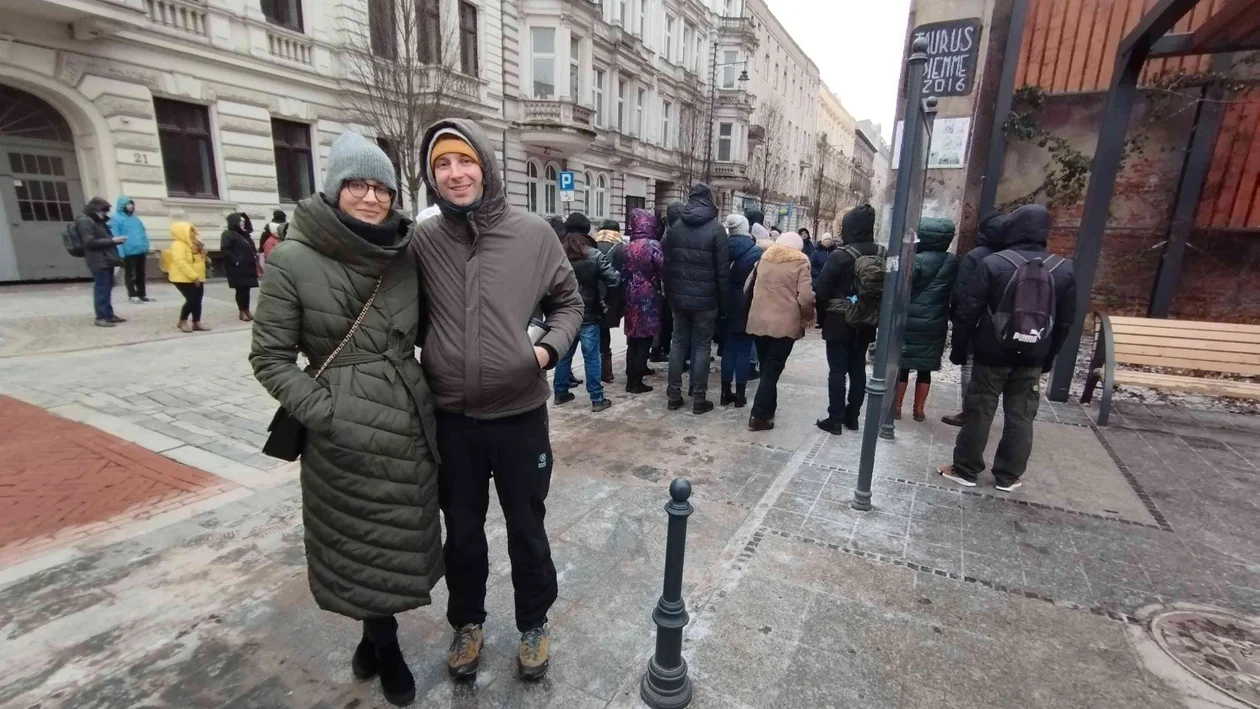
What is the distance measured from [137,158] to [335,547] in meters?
14.1

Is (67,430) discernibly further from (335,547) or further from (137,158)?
(137,158)

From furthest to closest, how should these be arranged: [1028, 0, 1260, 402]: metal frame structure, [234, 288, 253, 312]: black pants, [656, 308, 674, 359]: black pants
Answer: [234, 288, 253, 312]: black pants
[656, 308, 674, 359]: black pants
[1028, 0, 1260, 402]: metal frame structure

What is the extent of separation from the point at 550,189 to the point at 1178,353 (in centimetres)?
2135

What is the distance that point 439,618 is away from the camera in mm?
2922

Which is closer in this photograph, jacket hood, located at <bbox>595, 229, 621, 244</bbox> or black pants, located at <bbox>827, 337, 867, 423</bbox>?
black pants, located at <bbox>827, 337, 867, 423</bbox>

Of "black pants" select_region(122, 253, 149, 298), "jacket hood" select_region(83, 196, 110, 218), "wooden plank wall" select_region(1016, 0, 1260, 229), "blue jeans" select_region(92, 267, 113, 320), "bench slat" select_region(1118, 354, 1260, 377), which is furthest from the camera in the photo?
"black pants" select_region(122, 253, 149, 298)

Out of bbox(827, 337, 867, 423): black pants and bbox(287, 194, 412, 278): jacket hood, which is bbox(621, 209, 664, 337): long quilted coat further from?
bbox(287, 194, 412, 278): jacket hood

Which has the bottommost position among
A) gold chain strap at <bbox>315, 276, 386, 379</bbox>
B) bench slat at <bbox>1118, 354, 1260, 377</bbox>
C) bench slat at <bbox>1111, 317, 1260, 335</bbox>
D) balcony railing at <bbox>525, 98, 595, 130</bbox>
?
bench slat at <bbox>1118, 354, 1260, 377</bbox>

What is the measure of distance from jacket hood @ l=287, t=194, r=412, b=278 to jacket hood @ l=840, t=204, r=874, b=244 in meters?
4.39

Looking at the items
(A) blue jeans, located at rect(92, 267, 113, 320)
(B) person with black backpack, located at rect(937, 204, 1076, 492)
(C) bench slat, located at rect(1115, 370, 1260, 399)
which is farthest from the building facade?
(C) bench slat, located at rect(1115, 370, 1260, 399)

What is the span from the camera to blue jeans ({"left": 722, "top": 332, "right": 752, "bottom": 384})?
251 inches

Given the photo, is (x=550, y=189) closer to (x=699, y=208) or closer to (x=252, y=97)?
(x=252, y=97)

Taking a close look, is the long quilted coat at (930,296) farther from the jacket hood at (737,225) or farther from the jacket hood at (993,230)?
the jacket hood at (737,225)

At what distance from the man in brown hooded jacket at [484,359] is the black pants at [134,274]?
11453mm
